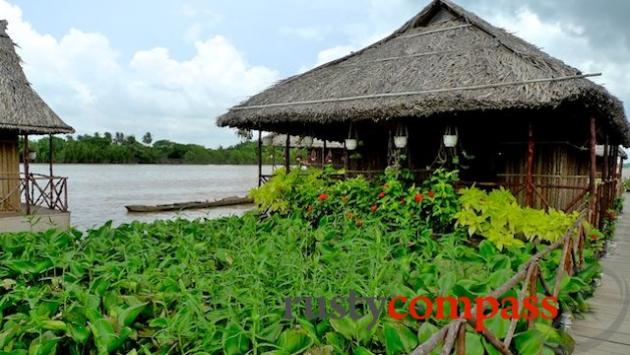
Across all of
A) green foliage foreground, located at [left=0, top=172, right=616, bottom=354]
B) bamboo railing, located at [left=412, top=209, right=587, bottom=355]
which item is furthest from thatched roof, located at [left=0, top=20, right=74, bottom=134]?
bamboo railing, located at [left=412, top=209, right=587, bottom=355]

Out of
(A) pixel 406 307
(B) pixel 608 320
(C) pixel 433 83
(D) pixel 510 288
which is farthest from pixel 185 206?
(D) pixel 510 288

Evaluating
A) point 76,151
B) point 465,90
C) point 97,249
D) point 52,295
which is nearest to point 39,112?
point 97,249

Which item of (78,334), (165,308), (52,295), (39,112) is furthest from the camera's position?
(39,112)

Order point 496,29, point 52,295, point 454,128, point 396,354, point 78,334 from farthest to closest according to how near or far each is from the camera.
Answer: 1. point 496,29
2. point 454,128
3. point 52,295
4. point 78,334
5. point 396,354

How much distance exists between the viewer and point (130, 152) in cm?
3158

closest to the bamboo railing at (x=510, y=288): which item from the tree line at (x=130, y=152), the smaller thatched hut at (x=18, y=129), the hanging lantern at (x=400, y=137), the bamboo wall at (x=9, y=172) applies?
the hanging lantern at (x=400, y=137)

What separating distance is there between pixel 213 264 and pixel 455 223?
260cm

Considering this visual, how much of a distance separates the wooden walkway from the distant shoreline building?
0.91m

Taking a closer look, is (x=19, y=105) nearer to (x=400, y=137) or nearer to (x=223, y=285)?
(x=400, y=137)

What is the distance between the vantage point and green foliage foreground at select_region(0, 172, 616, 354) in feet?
6.53

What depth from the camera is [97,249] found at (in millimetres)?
3449

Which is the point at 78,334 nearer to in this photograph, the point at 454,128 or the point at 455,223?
the point at 455,223

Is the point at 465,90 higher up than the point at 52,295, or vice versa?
the point at 465,90

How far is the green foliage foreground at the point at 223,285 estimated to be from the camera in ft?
6.53
